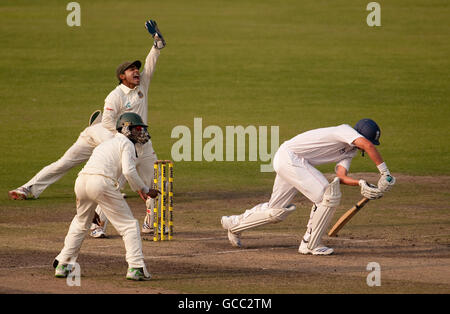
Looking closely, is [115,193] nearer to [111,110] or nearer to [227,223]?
[227,223]

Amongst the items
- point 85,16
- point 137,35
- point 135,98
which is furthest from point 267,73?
point 135,98

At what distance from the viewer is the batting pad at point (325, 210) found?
1191 centimetres

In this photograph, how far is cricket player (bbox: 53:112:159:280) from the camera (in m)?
10.5

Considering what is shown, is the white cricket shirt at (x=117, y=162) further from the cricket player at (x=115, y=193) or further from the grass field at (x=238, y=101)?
the grass field at (x=238, y=101)

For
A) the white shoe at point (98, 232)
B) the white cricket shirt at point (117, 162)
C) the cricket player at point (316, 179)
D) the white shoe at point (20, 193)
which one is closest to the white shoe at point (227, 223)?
the cricket player at point (316, 179)

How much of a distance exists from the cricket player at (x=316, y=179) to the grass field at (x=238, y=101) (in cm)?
35

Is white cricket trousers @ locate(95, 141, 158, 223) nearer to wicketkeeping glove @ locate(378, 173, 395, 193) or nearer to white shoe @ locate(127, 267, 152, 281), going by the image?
white shoe @ locate(127, 267, 152, 281)

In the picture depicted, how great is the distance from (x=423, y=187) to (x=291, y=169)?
5.96 metres

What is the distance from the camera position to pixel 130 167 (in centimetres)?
1048

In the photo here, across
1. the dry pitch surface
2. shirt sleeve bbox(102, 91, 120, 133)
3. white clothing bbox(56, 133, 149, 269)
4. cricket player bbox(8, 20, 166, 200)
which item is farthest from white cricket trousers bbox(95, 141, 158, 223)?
white clothing bbox(56, 133, 149, 269)

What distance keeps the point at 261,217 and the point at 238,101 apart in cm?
1458

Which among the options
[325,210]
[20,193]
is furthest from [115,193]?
[20,193]

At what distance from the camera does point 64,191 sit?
17328mm

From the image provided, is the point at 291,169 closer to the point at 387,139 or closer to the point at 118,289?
the point at 118,289
